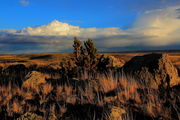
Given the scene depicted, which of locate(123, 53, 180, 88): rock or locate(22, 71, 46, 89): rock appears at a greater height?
locate(123, 53, 180, 88): rock

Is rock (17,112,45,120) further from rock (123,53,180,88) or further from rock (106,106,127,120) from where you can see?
rock (123,53,180,88)

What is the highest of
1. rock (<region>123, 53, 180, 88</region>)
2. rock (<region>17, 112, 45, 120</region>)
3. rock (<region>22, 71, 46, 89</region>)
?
rock (<region>123, 53, 180, 88</region>)

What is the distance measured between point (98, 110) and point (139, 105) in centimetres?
108

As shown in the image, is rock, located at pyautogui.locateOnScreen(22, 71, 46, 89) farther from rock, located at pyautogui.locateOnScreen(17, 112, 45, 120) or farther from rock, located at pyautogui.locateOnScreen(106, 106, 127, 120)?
rock, located at pyautogui.locateOnScreen(106, 106, 127, 120)

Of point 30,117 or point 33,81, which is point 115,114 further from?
point 33,81

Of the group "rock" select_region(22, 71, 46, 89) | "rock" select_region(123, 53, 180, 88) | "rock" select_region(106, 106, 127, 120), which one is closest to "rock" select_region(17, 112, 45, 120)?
"rock" select_region(106, 106, 127, 120)

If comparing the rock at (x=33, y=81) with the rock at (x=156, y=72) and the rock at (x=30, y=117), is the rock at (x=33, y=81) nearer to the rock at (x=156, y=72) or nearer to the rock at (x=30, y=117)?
the rock at (x=30, y=117)

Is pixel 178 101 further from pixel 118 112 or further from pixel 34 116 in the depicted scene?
pixel 34 116

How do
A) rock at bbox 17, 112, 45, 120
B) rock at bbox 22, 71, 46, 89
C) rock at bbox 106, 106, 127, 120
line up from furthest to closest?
rock at bbox 22, 71, 46, 89
rock at bbox 17, 112, 45, 120
rock at bbox 106, 106, 127, 120

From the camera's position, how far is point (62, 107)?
4.98 m

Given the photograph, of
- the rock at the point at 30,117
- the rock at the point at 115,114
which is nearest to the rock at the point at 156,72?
the rock at the point at 115,114

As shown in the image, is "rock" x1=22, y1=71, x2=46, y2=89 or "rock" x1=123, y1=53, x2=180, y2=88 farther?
"rock" x1=22, y1=71, x2=46, y2=89

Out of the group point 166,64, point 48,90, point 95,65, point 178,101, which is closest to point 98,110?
point 178,101

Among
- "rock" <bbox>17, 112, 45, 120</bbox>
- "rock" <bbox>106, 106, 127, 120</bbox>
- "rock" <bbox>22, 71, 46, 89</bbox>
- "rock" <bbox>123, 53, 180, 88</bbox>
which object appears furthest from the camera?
"rock" <bbox>22, 71, 46, 89</bbox>
